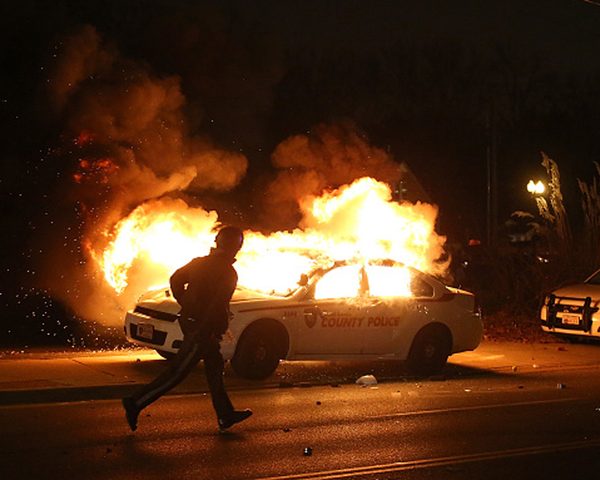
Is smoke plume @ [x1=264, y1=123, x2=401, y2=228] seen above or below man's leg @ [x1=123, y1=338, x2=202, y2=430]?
above

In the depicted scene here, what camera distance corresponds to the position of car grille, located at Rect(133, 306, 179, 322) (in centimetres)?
1230

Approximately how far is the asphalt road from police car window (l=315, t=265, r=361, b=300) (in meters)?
1.16

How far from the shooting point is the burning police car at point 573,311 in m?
17.3

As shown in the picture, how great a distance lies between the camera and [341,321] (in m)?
13.0

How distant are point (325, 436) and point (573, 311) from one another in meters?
9.49

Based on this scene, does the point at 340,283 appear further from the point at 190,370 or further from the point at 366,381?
the point at 190,370

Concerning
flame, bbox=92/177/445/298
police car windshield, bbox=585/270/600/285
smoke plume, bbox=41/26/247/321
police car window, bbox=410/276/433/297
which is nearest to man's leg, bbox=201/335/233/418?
police car window, bbox=410/276/433/297

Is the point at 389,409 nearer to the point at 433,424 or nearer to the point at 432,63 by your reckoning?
the point at 433,424

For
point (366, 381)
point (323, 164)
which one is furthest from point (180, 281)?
point (323, 164)

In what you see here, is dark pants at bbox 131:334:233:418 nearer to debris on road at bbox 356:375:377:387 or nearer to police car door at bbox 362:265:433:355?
debris on road at bbox 356:375:377:387

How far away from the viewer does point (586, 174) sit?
48781mm

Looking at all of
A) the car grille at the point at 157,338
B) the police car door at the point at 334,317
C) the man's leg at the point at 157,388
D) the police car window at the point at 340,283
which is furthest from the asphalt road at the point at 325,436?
the police car window at the point at 340,283

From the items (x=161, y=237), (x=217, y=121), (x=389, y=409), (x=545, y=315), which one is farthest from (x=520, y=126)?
(x=389, y=409)

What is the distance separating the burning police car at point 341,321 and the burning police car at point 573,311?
3.70m
